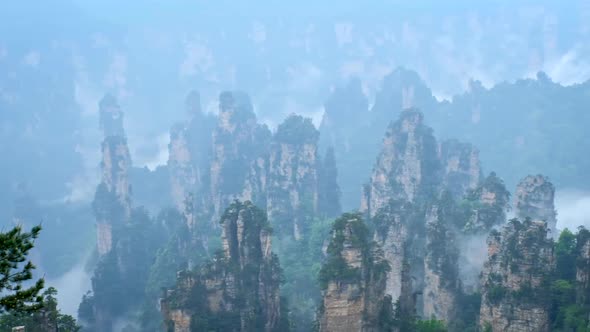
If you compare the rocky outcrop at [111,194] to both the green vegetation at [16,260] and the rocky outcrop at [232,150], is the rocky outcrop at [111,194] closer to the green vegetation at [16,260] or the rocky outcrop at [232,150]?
the rocky outcrop at [232,150]

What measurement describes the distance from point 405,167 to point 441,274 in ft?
70.4

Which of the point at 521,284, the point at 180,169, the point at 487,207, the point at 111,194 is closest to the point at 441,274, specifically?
the point at 487,207

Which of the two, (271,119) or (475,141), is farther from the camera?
(271,119)

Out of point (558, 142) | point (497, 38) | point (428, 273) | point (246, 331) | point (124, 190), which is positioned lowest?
point (246, 331)

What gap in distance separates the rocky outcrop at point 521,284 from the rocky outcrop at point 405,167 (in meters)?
24.5

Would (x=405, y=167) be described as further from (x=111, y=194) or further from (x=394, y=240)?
(x=111, y=194)

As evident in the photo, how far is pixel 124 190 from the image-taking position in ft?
250

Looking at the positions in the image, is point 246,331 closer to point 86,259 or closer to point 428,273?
point 428,273

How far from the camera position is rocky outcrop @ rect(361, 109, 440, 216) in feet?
202

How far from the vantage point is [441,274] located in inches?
1666

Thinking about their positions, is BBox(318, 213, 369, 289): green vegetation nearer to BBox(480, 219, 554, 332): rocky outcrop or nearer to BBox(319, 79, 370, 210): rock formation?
BBox(480, 219, 554, 332): rocky outcrop

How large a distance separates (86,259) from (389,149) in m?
38.0

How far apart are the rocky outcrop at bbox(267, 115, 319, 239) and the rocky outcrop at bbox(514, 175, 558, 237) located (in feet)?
65.0

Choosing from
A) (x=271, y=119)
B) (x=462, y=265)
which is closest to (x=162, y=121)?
(x=271, y=119)
